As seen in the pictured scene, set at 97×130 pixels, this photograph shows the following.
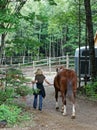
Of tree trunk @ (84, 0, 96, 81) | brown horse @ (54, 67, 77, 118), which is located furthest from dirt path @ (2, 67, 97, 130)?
tree trunk @ (84, 0, 96, 81)

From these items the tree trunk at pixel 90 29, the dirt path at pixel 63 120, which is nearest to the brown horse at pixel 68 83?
the dirt path at pixel 63 120

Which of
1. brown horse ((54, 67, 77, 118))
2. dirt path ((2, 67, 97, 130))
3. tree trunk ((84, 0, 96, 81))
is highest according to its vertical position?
tree trunk ((84, 0, 96, 81))

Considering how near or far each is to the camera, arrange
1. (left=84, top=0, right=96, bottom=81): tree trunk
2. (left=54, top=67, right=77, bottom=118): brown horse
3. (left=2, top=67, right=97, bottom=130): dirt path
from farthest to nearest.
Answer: (left=84, top=0, right=96, bottom=81): tree trunk, (left=54, top=67, right=77, bottom=118): brown horse, (left=2, top=67, right=97, bottom=130): dirt path

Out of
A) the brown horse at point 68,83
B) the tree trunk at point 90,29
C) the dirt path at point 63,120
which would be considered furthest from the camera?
the tree trunk at point 90,29

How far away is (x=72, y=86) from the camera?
12.4 m

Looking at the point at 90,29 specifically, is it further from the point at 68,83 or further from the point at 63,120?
the point at 63,120

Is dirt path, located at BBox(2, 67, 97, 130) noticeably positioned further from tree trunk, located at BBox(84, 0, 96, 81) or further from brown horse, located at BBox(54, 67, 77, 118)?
tree trunk, located at BBox(84, 0, 96, 81)

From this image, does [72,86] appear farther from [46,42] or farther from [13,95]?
[46,42]

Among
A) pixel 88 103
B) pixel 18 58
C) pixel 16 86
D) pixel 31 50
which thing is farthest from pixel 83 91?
pixel 18 58

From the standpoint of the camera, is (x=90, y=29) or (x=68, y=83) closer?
(x=68, y=83)

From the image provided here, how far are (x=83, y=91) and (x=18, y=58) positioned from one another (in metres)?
29.1

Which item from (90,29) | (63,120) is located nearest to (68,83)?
(63,120)

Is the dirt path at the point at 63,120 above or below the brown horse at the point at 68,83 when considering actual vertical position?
below

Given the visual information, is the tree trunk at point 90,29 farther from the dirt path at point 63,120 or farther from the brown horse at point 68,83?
the brown horse at point 68,83
